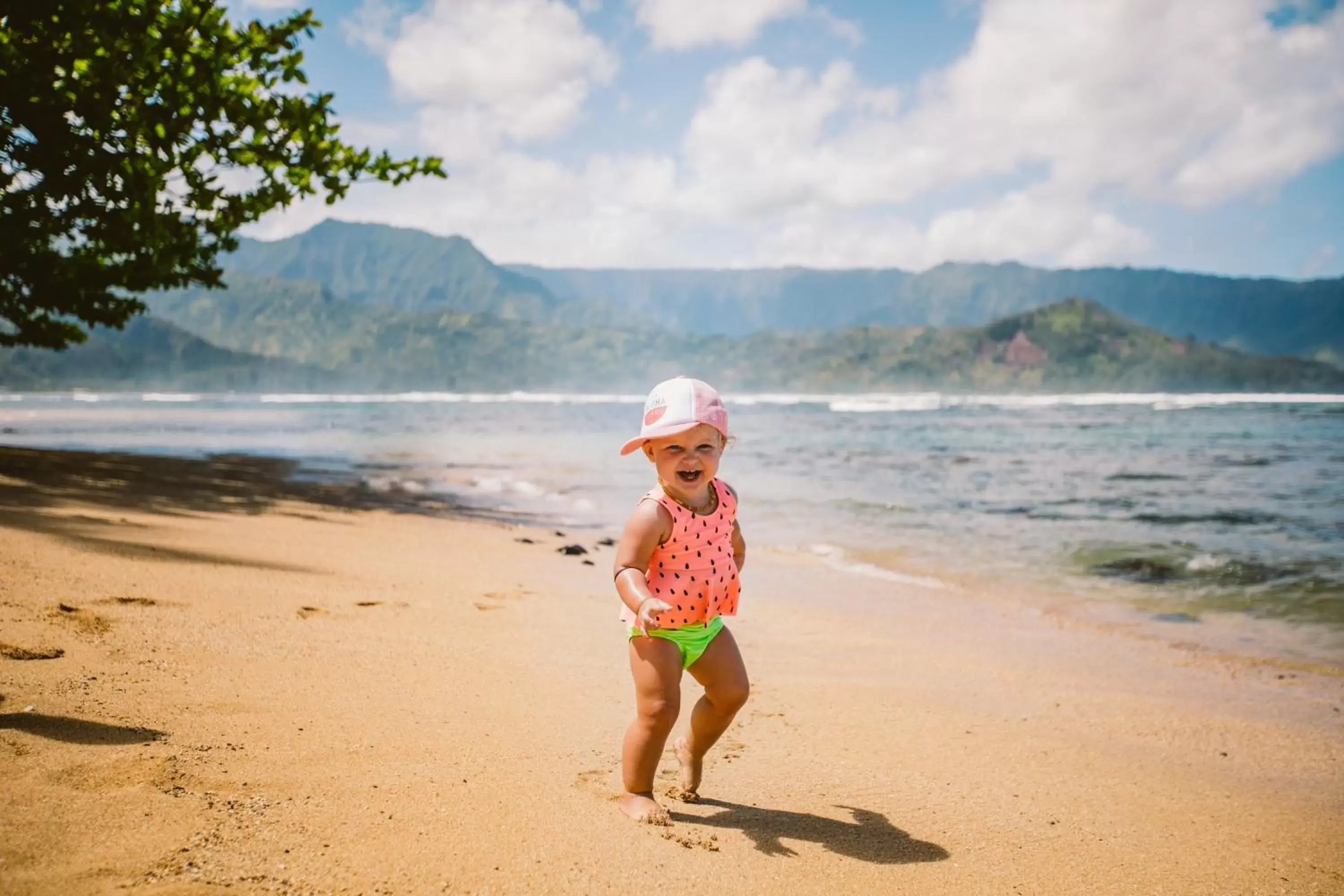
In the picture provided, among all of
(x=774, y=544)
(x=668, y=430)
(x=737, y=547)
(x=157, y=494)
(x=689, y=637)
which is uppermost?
(x=668, y=430)

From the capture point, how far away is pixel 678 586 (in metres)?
3.22

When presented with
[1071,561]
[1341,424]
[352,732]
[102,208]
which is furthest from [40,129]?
[1341,424]

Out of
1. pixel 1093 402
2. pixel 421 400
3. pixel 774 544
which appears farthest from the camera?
pixel 421 400

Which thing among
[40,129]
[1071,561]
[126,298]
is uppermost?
[40,129]

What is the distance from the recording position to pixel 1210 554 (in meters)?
10.6

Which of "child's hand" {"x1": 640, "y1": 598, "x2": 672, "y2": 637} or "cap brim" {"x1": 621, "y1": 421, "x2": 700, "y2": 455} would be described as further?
"cap brim" {"x1": 621, "y1": 421, "x2": 700, "y2": 455}

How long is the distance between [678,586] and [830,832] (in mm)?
993

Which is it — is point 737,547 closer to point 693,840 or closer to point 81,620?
point 693,840

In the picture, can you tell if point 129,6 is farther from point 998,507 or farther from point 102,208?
point 998,507

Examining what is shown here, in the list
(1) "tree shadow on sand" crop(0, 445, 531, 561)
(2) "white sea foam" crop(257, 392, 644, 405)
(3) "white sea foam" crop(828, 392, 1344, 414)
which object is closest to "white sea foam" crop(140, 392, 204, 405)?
(2) "white sea foam" crop(257, 392, 644, 405)

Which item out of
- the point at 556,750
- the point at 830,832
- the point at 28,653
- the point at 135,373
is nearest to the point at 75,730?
the point at 28,653

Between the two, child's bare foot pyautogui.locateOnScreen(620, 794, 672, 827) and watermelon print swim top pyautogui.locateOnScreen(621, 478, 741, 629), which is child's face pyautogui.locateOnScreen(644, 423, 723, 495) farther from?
child's bare foot pyautogui.locateOnScreen(620, 794, 672, 827)

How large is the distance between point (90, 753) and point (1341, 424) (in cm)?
Answer: 5559

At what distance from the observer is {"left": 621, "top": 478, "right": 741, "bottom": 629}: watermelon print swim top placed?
126 inches
